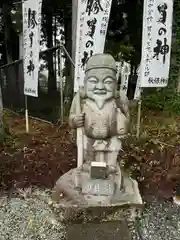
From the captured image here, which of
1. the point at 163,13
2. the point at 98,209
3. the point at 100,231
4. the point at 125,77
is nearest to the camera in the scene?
the point at 100,231

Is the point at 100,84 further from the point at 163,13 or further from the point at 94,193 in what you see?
the point at 163,13

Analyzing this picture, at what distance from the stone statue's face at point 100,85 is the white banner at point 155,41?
2232mm

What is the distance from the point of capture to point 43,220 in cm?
298

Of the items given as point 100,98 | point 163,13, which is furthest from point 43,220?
point 163,13

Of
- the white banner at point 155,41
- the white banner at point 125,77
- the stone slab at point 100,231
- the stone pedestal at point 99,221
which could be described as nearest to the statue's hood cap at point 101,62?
the stone pedestal at point 99,221

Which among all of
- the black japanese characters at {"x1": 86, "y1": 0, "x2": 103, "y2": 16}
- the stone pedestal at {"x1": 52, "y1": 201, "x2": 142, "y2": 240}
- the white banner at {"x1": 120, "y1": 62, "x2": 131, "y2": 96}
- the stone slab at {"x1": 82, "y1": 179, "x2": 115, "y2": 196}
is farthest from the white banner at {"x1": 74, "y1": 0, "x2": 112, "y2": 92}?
the stone pedestal at {"x1": 52, "y1": 201, "x2": 142, "y2": 240}

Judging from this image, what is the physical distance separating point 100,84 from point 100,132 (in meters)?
0.44

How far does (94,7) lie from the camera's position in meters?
5.01

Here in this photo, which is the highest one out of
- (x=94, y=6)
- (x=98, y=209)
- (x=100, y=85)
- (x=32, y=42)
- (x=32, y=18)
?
(x=94, y=6)

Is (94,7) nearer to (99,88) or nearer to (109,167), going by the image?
(99,88)

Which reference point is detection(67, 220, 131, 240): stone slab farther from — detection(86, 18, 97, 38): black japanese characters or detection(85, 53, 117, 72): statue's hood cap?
detection(86, 18, 97, 38): black japanese characters

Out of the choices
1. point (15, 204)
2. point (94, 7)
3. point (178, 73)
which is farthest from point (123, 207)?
point (178, 73)

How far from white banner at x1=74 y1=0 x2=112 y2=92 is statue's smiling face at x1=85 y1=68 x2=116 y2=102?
2.34 meters

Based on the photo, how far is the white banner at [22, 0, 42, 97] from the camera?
18.0ft
